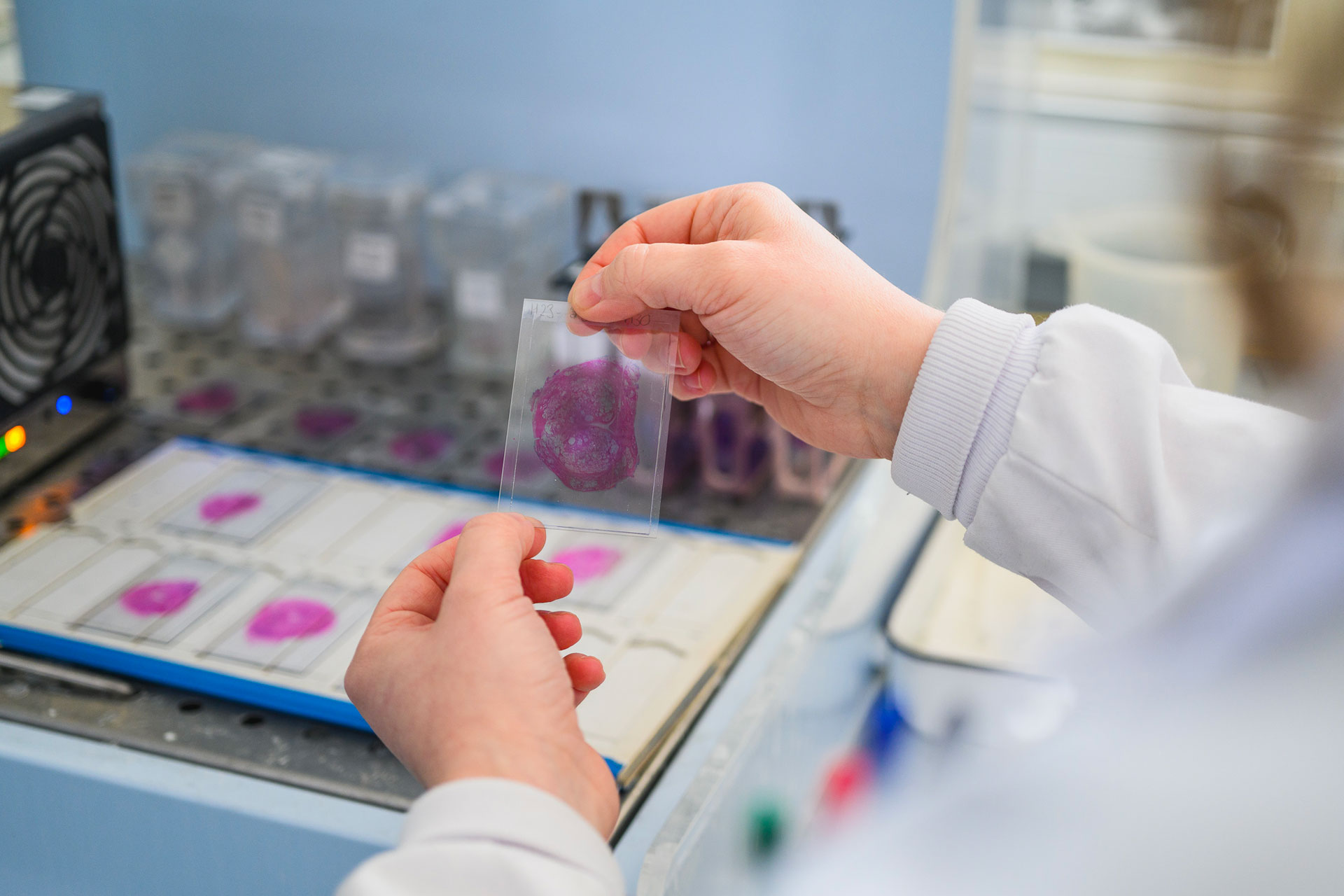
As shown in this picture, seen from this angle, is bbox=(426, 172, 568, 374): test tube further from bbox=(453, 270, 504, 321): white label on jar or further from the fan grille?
the fan grille

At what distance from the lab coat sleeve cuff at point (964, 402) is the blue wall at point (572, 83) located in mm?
816

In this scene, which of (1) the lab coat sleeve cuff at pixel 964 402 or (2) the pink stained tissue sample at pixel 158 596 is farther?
(2) the pink stained tissue sample at pixel 158 596

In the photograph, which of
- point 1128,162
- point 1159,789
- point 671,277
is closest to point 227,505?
point 671,277

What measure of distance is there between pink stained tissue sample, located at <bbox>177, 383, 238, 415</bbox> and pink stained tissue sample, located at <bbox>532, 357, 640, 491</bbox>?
0.83 meters

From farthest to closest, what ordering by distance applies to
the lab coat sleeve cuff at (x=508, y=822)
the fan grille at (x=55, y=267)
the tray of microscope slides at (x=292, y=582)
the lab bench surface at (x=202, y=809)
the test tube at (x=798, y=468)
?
the test tube at (x=798, y=468) → the fan grille at (x=55, y=267) → the tray of microscope slides at (x=292, y=582) → the lab bench surface at (x=202, y=809) → the lab coat sleeve cuff at (x=508, y=822)

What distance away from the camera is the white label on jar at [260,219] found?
1.76 meters

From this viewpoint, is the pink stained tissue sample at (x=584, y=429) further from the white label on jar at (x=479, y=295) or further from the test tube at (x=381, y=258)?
the test tube at (x=381, y=258)

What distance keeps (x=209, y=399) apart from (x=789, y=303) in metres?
1.08

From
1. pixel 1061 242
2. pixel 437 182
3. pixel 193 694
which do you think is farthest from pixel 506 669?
pixel 1061 242

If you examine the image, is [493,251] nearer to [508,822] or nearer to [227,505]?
[227,505]

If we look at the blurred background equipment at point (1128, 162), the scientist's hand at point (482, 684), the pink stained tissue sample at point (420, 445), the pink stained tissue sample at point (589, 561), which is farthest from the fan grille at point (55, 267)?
the blurred background equipment at point (1128, 162)

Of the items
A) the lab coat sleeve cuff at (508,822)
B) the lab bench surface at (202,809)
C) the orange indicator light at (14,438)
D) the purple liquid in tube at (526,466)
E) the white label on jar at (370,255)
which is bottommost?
the lab bench surface at (202,809)

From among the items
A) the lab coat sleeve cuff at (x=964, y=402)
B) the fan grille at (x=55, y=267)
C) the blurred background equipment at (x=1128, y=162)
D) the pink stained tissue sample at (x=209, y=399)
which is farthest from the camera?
the pink stained tissue sample at (x=209, y=399)

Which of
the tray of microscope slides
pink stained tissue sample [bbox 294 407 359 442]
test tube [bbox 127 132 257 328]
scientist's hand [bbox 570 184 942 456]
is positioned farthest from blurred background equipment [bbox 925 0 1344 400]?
test tube [bbox 127 132 257 328]
